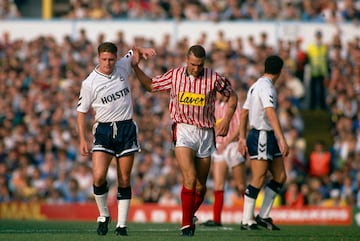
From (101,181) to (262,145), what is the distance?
2825 millimetres

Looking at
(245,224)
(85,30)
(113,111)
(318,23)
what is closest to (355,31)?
(318,23)

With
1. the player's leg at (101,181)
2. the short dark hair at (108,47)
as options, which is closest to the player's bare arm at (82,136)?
the player's leg at (101,181)

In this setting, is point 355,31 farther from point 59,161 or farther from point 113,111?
point 113,111

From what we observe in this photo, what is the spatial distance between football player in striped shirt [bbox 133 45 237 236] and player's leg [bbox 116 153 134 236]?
2.28ft

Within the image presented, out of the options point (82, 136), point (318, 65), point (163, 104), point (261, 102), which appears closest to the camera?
point (82, 136)

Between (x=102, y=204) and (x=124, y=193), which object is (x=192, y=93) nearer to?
(x=124, y=193)

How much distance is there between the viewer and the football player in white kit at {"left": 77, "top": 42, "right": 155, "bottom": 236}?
14.9 meters

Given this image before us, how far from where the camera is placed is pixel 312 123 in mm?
30781

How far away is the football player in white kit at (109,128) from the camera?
14945 mm

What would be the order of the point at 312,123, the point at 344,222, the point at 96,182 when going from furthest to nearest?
the point at 312,123 < the point at 344,222 < the point at 96,182

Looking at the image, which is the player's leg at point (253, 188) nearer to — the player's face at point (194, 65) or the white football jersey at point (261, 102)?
the white football jersey at point (261, 102)

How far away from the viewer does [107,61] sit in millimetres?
14820

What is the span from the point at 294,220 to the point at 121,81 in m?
10.4

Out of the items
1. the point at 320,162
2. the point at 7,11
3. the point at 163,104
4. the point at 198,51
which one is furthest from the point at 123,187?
the point at 7,11
